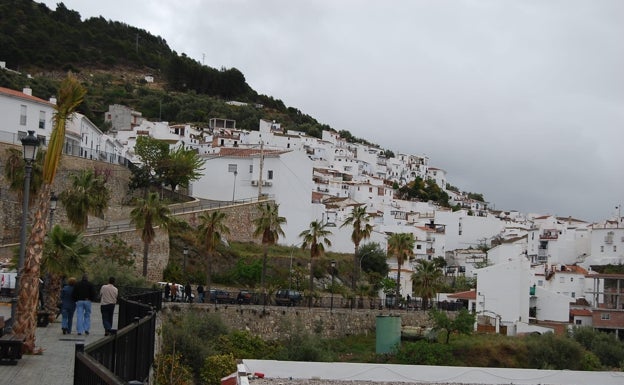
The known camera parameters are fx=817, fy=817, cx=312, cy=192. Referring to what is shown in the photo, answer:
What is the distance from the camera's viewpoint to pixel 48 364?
1447 cm

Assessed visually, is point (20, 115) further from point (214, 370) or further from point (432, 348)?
point (214, 370)

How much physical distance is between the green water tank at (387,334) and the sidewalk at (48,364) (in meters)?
26.5

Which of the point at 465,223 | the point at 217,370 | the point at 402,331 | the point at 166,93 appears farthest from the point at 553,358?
the point at 166,93

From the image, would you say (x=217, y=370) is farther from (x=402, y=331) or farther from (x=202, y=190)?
(x=202, y=190)

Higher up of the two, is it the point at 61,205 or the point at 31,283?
the point at 61,205

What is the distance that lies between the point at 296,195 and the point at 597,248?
36.5m

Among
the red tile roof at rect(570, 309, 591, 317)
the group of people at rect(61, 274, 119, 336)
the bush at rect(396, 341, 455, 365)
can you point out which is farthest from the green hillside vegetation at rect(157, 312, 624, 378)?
the group of people at rect(61, 274, 119, 336)

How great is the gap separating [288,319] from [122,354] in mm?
33999

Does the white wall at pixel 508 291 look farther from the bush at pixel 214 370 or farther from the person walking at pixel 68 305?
the person walking at pixel 68 305

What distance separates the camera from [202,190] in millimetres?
68062

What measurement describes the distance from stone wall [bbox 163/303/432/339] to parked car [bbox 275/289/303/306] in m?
1.69

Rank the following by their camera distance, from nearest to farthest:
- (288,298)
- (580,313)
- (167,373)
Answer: (167,373)
(288,298)
(580,313)

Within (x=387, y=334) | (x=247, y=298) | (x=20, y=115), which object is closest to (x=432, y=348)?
(x=387, y=334)

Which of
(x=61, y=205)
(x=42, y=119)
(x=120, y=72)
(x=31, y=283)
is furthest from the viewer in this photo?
(x=120, y=72)
